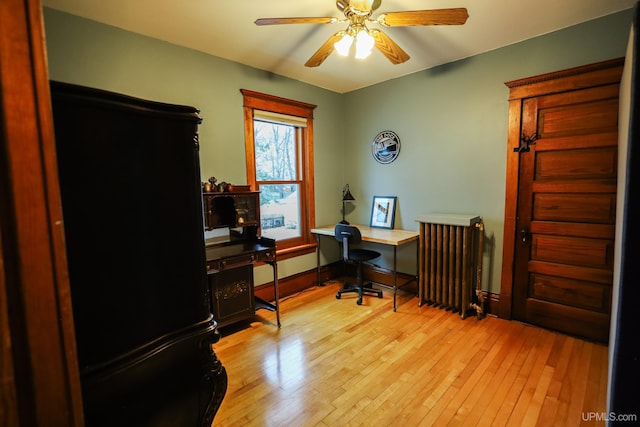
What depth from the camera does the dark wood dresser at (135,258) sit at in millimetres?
801

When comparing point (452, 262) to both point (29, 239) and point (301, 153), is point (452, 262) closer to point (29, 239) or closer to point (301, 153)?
point (301, 153)

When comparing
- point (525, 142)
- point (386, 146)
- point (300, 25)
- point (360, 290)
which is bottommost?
point (360, 290)

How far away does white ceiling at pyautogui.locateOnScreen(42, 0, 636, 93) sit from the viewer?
2.06 m

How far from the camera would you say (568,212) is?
2525mm

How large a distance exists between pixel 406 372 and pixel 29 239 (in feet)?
7.50

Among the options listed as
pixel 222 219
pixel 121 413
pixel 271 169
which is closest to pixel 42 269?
pixel 121 413

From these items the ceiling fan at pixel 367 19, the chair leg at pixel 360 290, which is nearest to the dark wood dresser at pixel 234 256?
the chair leg at pixel 360 290

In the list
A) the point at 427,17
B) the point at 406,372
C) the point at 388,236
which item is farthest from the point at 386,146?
the point at 406,372

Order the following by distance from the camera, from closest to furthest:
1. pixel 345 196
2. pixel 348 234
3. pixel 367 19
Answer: pixel 367 19, pixel 348 234, pixel 345 196

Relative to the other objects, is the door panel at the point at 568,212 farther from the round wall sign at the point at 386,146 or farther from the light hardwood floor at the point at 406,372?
the round wall sign at the point at 386,146

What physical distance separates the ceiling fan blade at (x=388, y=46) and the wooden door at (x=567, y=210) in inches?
52.3

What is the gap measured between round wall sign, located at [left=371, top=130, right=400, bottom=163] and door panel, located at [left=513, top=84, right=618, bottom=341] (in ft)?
4.38

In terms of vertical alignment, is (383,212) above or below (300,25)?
below

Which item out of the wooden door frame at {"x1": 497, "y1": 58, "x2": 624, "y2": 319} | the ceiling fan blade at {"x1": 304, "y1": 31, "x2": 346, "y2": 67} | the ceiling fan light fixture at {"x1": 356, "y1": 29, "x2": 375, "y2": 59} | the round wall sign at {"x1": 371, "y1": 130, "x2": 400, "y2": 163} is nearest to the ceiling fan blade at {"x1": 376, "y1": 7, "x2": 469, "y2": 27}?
the ceiling fan light fixture at {"x1": 356, "y1": 29, "x2": 375, "y2": 59}
